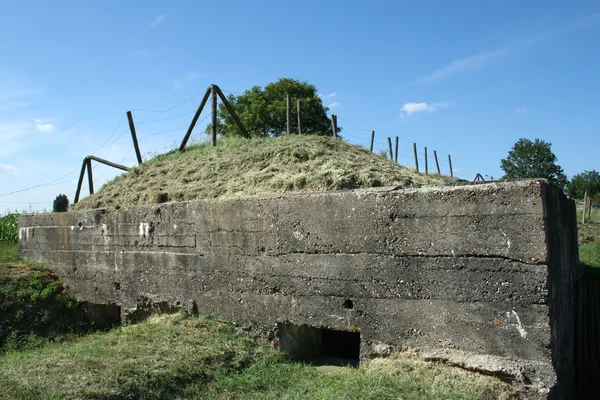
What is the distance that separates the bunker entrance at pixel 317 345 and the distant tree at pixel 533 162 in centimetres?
3152

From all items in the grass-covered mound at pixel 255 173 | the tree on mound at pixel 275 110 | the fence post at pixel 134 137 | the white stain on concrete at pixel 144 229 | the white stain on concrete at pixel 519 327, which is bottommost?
the white stain on concrete at pixel 519 327

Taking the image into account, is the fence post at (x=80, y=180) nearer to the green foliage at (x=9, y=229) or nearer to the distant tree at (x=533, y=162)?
the green foliage at (x=9, y=229)

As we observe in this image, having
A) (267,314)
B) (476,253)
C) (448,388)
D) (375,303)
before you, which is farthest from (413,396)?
(267,314)

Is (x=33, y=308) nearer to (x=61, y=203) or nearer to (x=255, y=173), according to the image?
(x=255, y=173)

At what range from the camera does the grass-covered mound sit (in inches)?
260

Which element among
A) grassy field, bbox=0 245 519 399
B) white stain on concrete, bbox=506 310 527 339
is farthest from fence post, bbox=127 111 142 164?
white stain on concrete, bbox=506 310 527 339

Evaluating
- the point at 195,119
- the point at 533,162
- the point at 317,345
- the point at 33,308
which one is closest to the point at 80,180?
the point at 195,119

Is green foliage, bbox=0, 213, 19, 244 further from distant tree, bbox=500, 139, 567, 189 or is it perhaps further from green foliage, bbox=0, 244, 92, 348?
distant tree, bbox=500, 139, 567, 189

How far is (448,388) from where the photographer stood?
426 centimetres

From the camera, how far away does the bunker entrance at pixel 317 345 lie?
5.86 metres

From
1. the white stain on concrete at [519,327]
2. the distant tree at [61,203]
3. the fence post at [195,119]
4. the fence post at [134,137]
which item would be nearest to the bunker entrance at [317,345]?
the white stain on concrete at [519,327]

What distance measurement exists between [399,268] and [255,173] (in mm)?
3286

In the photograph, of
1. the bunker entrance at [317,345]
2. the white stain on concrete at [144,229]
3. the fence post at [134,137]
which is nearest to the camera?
the bunker entrance at [317,345]

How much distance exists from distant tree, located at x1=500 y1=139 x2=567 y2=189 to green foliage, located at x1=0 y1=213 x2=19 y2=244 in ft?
103
